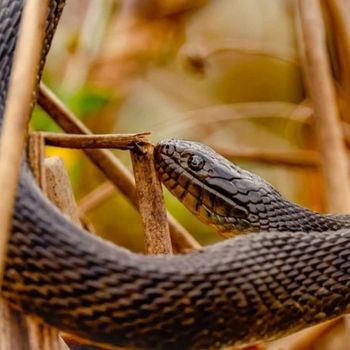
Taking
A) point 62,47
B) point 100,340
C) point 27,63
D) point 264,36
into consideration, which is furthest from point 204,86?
point 27,63

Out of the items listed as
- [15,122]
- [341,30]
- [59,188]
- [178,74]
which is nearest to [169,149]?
[59,188]

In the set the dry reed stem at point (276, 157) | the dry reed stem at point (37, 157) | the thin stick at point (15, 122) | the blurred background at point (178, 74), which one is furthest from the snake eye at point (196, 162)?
the blurred background at point (178, 74)

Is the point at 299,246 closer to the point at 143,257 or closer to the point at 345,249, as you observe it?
the point at 345,249

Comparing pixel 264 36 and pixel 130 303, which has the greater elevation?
pixel 264 36

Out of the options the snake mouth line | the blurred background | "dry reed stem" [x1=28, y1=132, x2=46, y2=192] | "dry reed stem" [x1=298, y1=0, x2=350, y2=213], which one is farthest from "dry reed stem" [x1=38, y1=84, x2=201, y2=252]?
the blurred background

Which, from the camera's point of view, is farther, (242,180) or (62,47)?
(62,47)

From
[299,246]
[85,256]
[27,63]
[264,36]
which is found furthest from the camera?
[264,36]

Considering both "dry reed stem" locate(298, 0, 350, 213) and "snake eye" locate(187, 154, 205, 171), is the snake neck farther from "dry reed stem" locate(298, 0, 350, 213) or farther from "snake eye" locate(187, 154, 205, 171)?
"dry reed stem" locate(298, 0, 350, 213)
